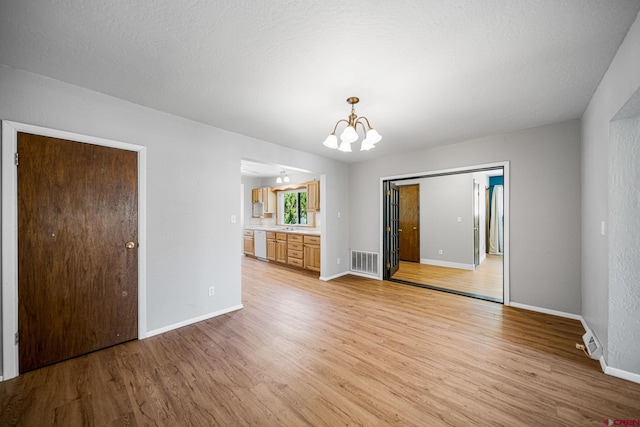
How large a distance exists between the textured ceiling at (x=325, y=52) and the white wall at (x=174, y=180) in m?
0.17

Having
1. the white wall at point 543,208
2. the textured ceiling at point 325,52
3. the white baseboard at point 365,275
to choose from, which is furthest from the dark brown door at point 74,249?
the white wall at point 543,208

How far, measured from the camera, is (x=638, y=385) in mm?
1812

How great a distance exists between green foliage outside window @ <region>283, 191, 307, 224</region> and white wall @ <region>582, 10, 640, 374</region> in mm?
5616

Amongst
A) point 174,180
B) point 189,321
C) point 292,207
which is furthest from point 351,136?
point 292,207

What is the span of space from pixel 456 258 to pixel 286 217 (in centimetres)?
474

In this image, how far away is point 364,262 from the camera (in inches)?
203

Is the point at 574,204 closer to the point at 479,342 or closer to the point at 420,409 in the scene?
the point at 479,342

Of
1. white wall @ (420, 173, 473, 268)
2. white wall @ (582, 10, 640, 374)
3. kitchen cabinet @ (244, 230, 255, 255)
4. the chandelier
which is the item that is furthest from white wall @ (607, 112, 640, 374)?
kitchen cabinet @ (244, 230, 255, 255)

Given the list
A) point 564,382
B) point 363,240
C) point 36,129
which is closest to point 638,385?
point 564,382

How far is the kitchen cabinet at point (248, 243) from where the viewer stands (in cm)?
730

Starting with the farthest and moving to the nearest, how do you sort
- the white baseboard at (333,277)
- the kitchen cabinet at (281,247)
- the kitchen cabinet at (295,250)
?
the kitchen cabinet at (281,247), the kitchen cabinet at (295,250), the white baseboard at (333,277)

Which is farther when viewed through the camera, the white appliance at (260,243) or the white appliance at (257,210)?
the white appliance at (257,210)

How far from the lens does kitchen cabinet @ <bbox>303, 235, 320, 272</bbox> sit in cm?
533

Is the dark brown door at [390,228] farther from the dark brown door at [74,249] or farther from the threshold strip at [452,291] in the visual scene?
the dark brown door at [74,249]
